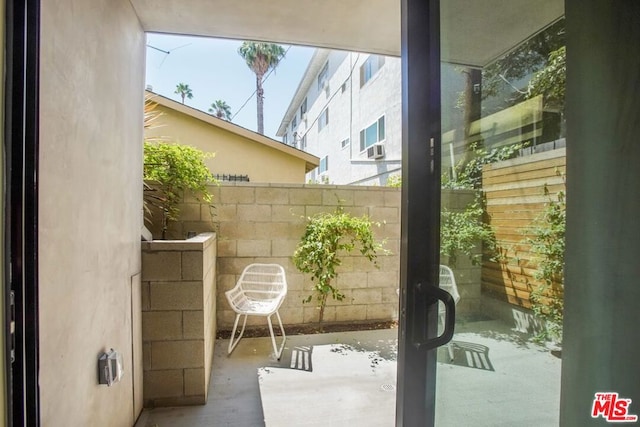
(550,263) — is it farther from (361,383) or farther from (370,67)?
(370,67)

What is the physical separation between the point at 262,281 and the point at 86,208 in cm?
213

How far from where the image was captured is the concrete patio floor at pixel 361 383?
34.2 inches

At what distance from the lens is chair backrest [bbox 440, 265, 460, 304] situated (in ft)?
2.83

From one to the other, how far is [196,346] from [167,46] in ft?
7.10

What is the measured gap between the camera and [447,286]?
2.86 feet

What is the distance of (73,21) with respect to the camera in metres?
1.11

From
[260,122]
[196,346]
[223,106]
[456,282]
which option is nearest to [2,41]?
[456,282]

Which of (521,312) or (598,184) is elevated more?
(598,184)

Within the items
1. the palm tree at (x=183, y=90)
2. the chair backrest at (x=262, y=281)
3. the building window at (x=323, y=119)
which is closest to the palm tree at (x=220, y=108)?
the palm tree at (x=183, y=90)

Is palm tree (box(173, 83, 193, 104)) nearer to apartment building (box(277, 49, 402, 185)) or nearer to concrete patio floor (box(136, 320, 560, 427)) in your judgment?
apartment building (box(277, 49, 402, 185))

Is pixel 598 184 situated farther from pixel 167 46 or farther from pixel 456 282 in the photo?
pixel 167 46

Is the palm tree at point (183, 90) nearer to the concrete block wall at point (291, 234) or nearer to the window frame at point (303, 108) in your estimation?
the window frame at point (303, 108)

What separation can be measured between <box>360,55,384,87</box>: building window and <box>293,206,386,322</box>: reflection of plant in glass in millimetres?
5166

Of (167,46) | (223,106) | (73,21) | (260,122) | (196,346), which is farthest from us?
(223,106)
